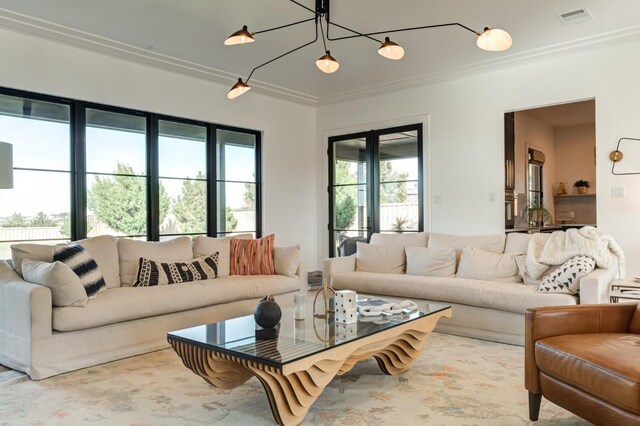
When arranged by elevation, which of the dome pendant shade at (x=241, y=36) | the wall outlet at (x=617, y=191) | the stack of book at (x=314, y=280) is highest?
the dome pendant shade at (x=241, y=36)

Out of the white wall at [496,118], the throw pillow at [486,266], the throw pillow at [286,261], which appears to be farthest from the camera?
the throw pillow at [286,261]

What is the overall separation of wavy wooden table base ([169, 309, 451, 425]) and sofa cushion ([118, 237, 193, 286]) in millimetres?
1751

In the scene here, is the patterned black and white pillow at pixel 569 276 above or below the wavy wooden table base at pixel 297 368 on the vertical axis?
above

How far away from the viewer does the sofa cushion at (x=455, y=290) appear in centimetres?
365

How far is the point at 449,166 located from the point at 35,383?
4915mm

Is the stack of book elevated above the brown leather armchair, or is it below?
below

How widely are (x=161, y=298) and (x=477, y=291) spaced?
2.61 m

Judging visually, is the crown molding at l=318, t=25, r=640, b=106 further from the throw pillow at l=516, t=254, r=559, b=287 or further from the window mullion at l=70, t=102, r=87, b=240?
the window mullion at l=70, t=102, r=87, b=240

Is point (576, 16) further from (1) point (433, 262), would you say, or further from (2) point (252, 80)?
(2) point (252, 80)

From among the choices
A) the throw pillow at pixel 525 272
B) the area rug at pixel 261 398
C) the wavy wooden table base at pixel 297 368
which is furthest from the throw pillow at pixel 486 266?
Result: the wavy wooden table base at pixel 297 368

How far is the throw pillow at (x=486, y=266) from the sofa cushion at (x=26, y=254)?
143 inches

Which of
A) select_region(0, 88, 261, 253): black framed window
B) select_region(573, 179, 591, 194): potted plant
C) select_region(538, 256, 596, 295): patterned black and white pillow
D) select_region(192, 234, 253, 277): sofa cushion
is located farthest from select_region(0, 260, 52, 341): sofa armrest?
select_region(573, 179, 591, 194): potted plant

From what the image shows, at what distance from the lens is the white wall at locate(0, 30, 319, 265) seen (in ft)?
14.7

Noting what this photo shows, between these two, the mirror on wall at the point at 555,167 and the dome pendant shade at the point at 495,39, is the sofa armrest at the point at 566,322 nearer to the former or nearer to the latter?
the dome pendant shade at the point at 495,39
